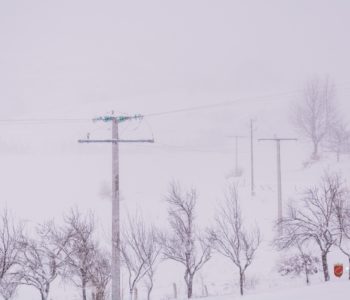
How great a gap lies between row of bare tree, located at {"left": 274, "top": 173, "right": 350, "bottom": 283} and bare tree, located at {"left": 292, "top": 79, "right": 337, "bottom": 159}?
26.8 meters

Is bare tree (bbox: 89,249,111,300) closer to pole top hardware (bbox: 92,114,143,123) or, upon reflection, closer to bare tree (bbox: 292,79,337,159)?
pole top hardware (bbox: 92,114,143,123)

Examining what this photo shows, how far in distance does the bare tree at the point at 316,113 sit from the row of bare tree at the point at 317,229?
26.8 metres

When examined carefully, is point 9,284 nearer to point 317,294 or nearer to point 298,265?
point 317,294

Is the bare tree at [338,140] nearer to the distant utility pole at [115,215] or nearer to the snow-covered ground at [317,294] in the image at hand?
the snow-covered ground at [317,294]

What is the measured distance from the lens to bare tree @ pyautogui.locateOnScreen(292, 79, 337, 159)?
2014 inches

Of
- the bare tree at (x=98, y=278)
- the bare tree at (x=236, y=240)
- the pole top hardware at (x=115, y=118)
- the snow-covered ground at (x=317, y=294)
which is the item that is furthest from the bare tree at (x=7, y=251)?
the snow-covered ground at (x=317, y=294)

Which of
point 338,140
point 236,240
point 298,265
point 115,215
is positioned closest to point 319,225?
point 236,240

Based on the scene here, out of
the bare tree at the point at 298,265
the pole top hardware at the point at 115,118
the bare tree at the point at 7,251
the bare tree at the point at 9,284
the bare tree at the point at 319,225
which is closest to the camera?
the pole top hardware at the point at 115,118

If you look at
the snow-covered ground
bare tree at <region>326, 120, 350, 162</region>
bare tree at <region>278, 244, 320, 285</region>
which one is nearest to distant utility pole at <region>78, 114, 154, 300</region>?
the snow-covered ground

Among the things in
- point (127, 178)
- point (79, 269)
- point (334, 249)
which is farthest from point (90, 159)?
point (79, 269)

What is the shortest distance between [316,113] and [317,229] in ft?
117

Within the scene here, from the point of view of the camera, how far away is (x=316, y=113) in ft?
170

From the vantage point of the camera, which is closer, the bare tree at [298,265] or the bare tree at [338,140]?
the bare tree at [298,265]

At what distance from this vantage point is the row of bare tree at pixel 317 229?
17.9 metres
